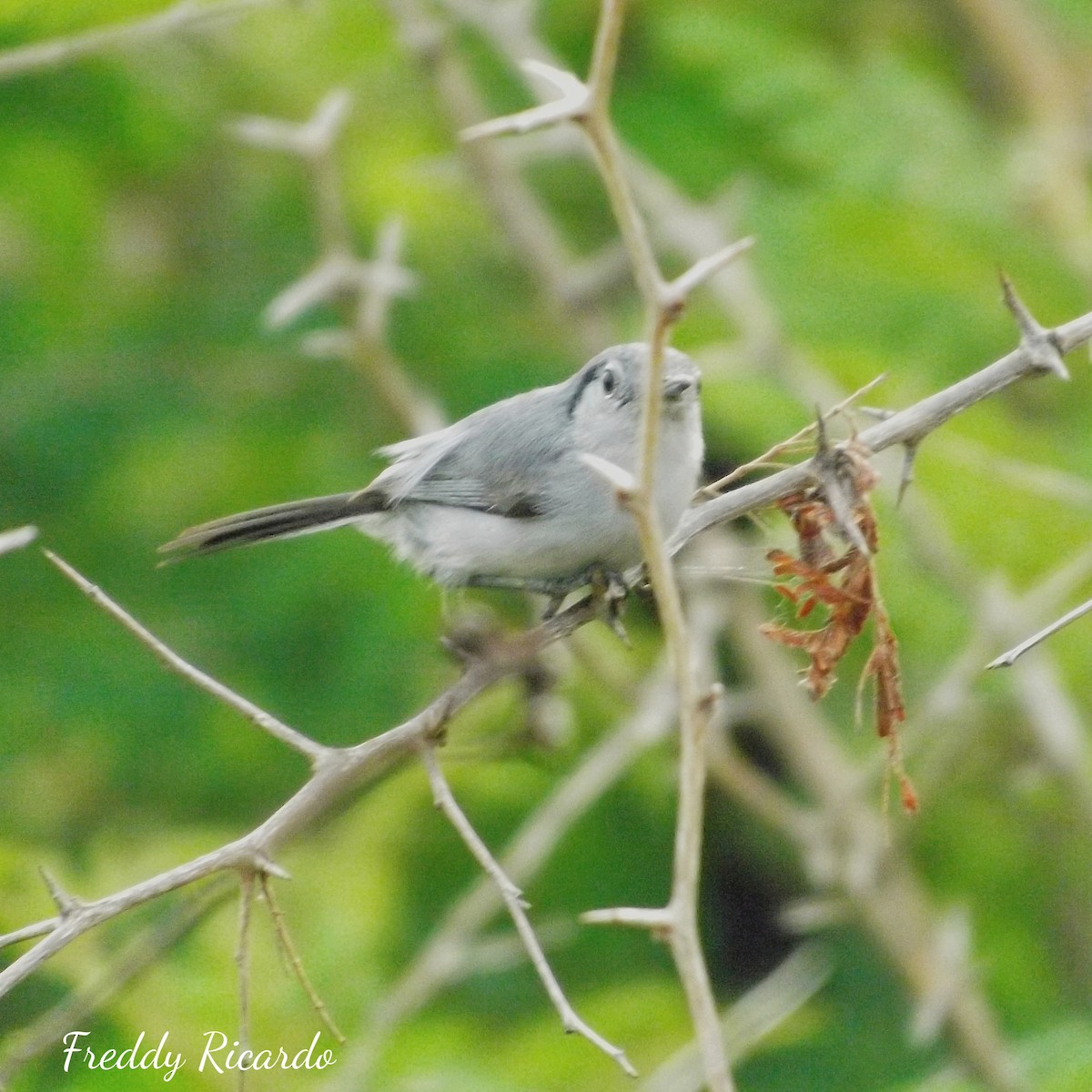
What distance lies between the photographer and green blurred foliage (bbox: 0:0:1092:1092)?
18.0ft

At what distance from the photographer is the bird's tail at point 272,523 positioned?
411 cm

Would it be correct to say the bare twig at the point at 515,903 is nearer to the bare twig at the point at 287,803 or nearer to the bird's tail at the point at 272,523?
the bare twig at the point at 287,803

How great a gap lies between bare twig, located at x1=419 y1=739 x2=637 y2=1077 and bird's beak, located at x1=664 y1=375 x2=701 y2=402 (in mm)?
1313

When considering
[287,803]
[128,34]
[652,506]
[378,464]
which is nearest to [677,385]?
[287,803]

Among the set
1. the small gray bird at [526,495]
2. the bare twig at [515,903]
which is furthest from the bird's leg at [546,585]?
the bare twig at [515,903]

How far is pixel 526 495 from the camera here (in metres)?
4.07

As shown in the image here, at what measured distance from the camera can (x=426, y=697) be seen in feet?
19.9

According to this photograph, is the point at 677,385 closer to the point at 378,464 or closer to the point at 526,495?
the point at 526,495

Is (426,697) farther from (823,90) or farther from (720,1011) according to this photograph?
(823,90)

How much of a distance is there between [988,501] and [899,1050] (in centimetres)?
230

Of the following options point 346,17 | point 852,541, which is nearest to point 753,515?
point 852,541

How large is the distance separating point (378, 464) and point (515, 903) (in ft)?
12.8

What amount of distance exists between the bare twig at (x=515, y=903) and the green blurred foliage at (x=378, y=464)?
84.2 inches

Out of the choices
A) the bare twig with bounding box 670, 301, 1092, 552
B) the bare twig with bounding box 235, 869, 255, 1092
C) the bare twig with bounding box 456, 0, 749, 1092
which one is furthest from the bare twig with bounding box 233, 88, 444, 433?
the bare twig with bounding box 456, 0, 749, 1092
